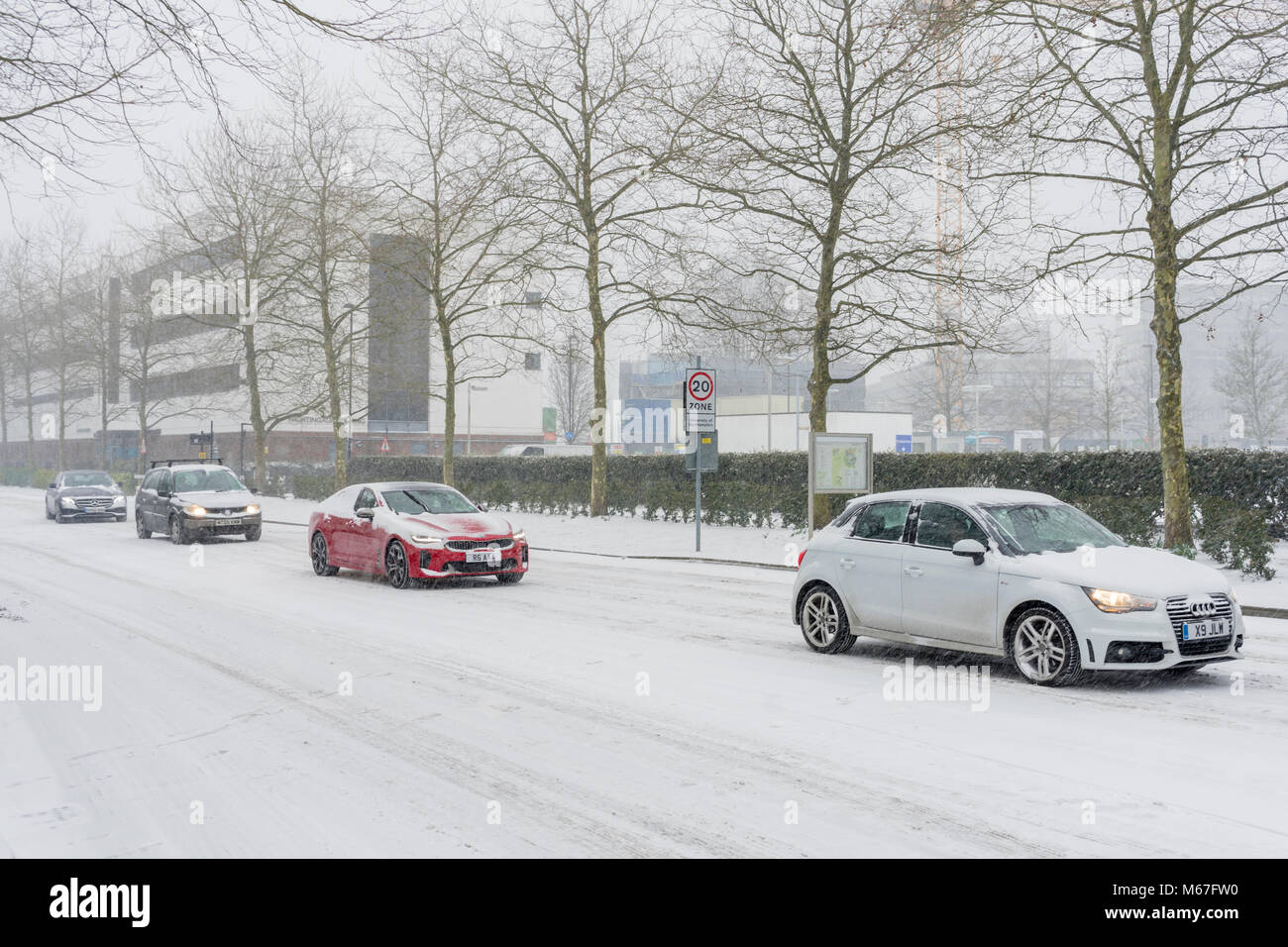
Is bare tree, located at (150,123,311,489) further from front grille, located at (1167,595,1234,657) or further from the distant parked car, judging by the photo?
front grille, located at (1167,595,1234,657)

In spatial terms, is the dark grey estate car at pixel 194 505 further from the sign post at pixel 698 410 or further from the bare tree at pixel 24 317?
the bare tree at pixel 24 317

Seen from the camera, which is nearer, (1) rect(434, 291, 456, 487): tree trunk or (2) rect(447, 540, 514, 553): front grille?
(2) rect(447, 540, 514, 553): front grille

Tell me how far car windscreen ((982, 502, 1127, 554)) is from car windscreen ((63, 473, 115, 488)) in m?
31.7

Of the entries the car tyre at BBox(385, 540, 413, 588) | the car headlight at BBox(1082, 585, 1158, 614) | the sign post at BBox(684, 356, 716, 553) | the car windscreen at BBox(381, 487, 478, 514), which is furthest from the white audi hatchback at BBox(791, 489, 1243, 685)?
the sign post at BBox(684, 356, 716, 553)

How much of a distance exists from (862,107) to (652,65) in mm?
6109

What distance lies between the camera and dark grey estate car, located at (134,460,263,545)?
2389 cm

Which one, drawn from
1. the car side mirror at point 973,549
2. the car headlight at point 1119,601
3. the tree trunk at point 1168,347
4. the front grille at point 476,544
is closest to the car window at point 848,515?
the car side mirror at point 973,549

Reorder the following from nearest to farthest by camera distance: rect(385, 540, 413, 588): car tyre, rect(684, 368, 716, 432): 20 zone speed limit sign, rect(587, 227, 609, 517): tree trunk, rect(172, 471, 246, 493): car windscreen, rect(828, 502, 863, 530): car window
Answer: rect(828, 502, 863, 530): car window → rect(385, 540, 413, 588): car tyre → rect(684, 368, 716, 432): 20 zone speed limit sign → rect(172, 471, 246, 493): car windscreen → rect(587, 227, 609, 517): tree trunk

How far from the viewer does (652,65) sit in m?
24.9

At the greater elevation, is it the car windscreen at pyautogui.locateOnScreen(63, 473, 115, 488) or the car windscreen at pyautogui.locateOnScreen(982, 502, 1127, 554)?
the car windscreen at pyautogui.locateOnScreen(63, 473, 115, 488)

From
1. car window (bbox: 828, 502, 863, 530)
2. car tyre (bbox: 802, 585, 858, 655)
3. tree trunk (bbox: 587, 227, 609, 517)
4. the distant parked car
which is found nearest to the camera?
car tyre (bbox: 802, 585, 858, 655)

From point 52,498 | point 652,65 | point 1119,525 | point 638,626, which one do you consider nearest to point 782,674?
point 638,626

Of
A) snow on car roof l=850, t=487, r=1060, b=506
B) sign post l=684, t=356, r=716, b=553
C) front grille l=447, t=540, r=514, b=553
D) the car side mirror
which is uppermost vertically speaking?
sign post l=684, t=356, r=716, b=553

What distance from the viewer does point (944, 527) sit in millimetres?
9391
